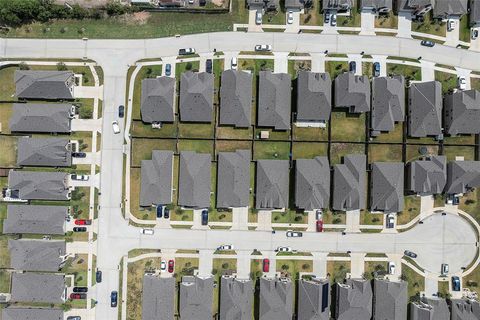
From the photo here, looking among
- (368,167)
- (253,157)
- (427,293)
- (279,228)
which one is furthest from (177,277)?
(427,293)

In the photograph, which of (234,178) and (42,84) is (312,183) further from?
(42,84)

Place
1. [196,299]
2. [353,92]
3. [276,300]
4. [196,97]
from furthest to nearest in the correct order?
[196,97] → [353,92] → [196,299] → [276,300]

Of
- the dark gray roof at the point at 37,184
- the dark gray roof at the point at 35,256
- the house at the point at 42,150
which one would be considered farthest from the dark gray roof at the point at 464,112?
the dark gray roof at the point at 35,256

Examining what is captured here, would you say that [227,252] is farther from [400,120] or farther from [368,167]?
[400,120]

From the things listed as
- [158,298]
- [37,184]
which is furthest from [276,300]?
[37,184]

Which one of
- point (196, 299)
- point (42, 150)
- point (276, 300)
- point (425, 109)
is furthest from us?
point (425, 109)

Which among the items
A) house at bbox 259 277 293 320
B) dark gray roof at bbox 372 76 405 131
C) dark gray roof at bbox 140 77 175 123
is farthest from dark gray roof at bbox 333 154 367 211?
dark gray roof at bbox 140 77 175 123

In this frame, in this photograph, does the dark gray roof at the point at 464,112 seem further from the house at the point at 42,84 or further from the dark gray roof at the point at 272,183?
the house at the point at 42,84
